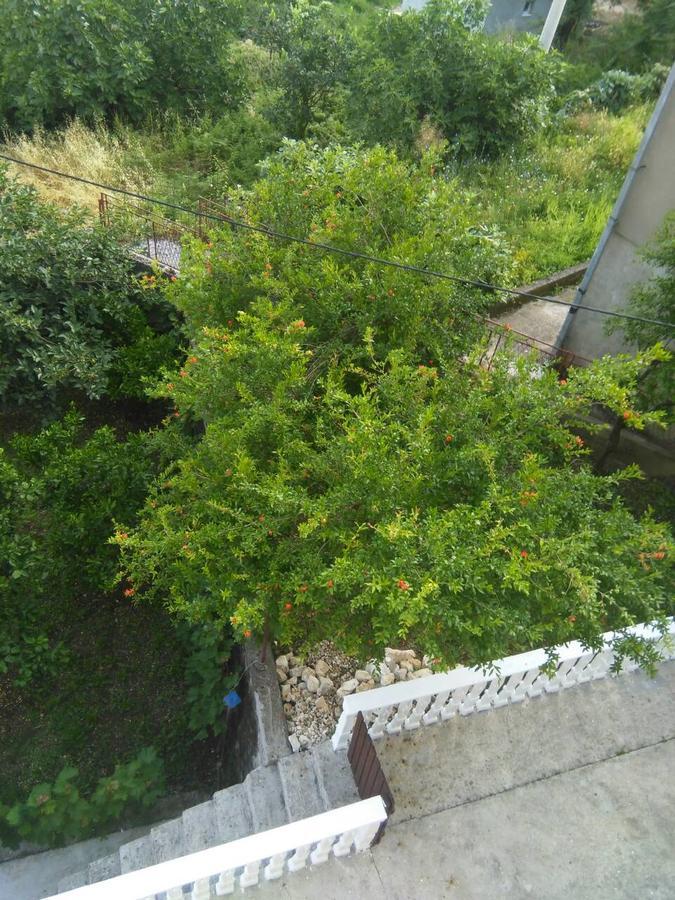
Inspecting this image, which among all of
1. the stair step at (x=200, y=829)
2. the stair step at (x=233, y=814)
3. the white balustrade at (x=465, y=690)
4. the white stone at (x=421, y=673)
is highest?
the white balustrade at (x=465, y=690)

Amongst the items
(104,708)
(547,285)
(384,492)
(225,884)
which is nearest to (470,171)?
(547,285)

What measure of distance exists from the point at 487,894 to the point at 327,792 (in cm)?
105

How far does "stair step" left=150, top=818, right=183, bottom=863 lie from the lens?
13.3ft

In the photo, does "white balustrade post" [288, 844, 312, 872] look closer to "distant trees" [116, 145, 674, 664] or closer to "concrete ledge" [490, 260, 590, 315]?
"distant trees" [116, 145, 674, 664]

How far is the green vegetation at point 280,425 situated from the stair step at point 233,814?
2.77 ft

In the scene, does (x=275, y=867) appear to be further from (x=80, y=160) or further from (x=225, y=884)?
(x=80, y=160)

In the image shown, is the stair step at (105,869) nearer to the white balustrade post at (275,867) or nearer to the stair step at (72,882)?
the stair step at (72,882)

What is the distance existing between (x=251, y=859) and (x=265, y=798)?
958 millimetres

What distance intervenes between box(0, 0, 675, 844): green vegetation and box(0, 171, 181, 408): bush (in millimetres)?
42

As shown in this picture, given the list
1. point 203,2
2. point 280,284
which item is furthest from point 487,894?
A: point 203,2

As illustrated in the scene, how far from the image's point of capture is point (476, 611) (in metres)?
3.20

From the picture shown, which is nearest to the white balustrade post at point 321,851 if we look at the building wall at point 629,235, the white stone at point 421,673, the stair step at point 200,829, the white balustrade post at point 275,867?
the white balustrade post at point 275,867

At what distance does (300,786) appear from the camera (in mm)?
4027

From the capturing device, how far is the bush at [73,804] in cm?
443
